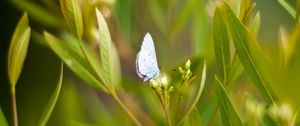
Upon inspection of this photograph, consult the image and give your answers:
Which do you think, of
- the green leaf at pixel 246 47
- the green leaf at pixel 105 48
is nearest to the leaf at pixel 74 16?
the green leaf at pixel 105 48

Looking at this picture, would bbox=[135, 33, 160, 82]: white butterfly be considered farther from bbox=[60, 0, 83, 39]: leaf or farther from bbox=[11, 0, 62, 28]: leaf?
bbox=[11, 0, 62, 28]: leaf

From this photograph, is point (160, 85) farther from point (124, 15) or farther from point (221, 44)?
point (124, 15)

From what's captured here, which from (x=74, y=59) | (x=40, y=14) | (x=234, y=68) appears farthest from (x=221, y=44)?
(x=40, y=14)

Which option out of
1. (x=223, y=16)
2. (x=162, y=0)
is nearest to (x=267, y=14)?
(x=162, y=0)

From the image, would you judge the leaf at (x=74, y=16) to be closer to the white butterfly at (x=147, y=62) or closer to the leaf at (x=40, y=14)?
the white butterfly at (x=147, y=62)

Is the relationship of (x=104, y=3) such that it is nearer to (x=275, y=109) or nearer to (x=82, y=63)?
(x=82, y=63)
